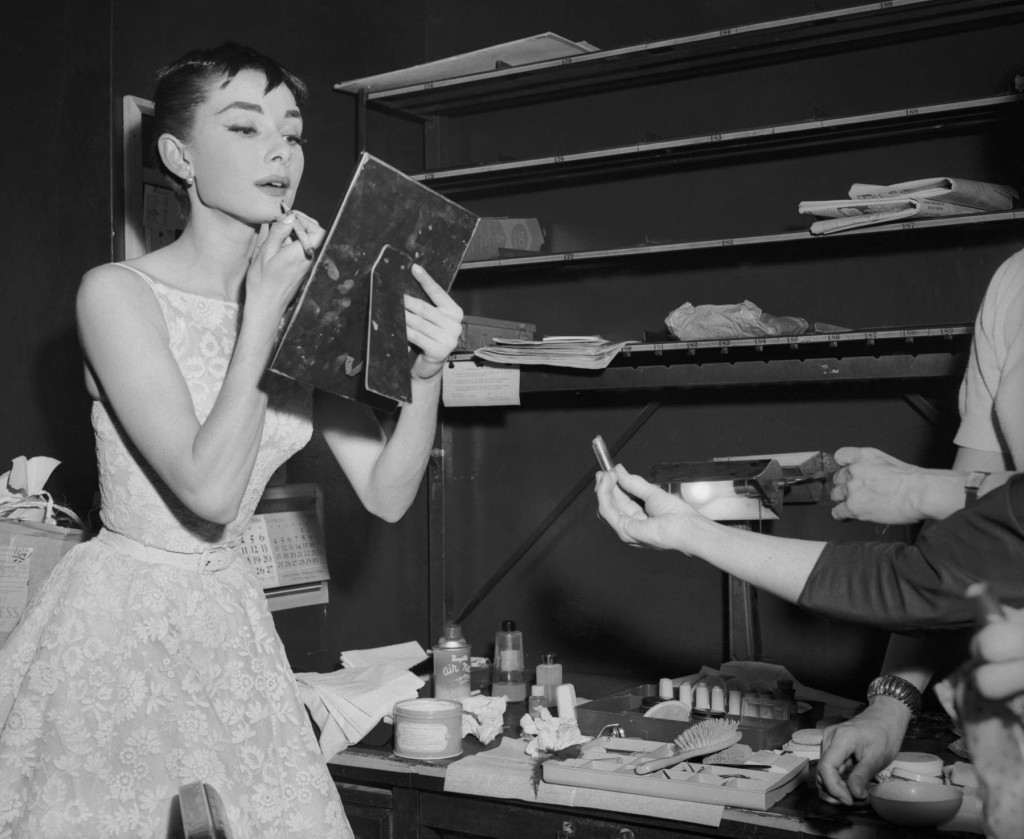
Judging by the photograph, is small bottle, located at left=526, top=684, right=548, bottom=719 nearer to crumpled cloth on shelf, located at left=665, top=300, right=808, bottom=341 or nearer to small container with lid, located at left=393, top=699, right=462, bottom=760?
small container with lid, located at left=393, top=699, right=462, bottom=760

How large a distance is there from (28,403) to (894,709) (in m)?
1.70

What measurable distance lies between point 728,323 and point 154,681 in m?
1.40

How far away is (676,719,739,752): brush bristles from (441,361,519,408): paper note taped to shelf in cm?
87

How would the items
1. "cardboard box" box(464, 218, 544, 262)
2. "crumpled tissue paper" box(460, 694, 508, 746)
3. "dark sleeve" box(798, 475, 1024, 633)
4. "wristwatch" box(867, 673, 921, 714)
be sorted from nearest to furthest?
"dark sleeve" box(798, 475, 1024, 633) → "wristwatch" box(867, 673, 921, 714) → "crumpled tissue paper" box(460, 694, 508, 746) → "cardboard box" box(464, 218, 544, 262)

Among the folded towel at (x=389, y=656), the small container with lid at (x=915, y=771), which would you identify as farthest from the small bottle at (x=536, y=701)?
the small container with lid at (x=915, y=771)

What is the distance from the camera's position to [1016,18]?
2.37 meters

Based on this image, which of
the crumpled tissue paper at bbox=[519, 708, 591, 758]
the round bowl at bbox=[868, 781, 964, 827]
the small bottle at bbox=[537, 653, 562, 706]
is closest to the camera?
the round bowl at bbox=[868, 781, 964, 827]

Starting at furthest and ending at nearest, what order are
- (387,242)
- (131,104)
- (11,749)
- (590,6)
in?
(590,6) < (131,104) < (387,242) < (11,749)

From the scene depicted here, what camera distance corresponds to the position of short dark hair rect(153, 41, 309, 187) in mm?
1625

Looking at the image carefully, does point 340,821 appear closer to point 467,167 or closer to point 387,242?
point 387,242

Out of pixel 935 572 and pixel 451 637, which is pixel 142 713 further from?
pixel 451 637

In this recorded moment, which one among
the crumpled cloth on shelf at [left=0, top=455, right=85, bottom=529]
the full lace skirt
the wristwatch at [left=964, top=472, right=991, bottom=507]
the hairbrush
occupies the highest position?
the wristwatch at [left=964, top=472, right=991, bottom=507]

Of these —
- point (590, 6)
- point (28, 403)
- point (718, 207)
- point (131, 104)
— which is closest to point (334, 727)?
point (28, 403)

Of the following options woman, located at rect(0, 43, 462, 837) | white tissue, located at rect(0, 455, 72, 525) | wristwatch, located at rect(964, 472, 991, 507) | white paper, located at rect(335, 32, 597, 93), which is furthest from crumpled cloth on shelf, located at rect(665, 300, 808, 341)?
white tissue, located at rect(0, 455, 72, 525)
